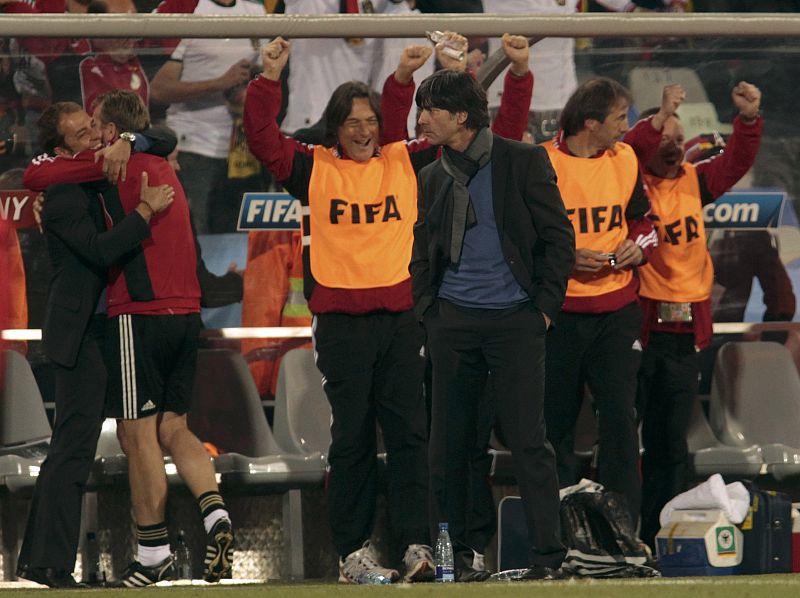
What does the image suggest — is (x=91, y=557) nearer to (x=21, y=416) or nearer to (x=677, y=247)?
(x=21, y=416)

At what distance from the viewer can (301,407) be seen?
6129 mm

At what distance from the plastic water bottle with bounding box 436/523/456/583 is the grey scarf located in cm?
84

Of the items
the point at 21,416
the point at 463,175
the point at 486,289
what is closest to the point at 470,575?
the point at 486,289

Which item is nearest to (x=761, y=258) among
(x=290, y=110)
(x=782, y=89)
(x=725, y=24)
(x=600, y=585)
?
(x=782, y=89)

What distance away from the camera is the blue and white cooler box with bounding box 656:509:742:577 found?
197 inches

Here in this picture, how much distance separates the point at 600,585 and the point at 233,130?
266cm

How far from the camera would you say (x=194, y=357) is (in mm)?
5367

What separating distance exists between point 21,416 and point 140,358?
0.92 m

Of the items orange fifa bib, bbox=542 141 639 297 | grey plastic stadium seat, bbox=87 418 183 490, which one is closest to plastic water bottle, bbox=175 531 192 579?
grey plastic stadium seat, bbox=87 418 183 490

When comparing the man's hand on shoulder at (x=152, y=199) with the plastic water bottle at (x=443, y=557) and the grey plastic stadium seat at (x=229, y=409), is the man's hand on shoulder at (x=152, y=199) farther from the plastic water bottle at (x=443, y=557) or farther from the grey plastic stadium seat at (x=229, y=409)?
the plastic water bottle at (x=443, y=557)

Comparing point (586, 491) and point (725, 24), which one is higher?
point (725, 24)

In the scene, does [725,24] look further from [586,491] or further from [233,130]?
[233,130]

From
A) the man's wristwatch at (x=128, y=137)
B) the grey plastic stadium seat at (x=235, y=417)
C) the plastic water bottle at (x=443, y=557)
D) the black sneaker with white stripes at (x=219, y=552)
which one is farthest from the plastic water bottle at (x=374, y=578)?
the man's wristwatch at (x=128, y=137)

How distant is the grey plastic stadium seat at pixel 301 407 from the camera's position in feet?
19.9
